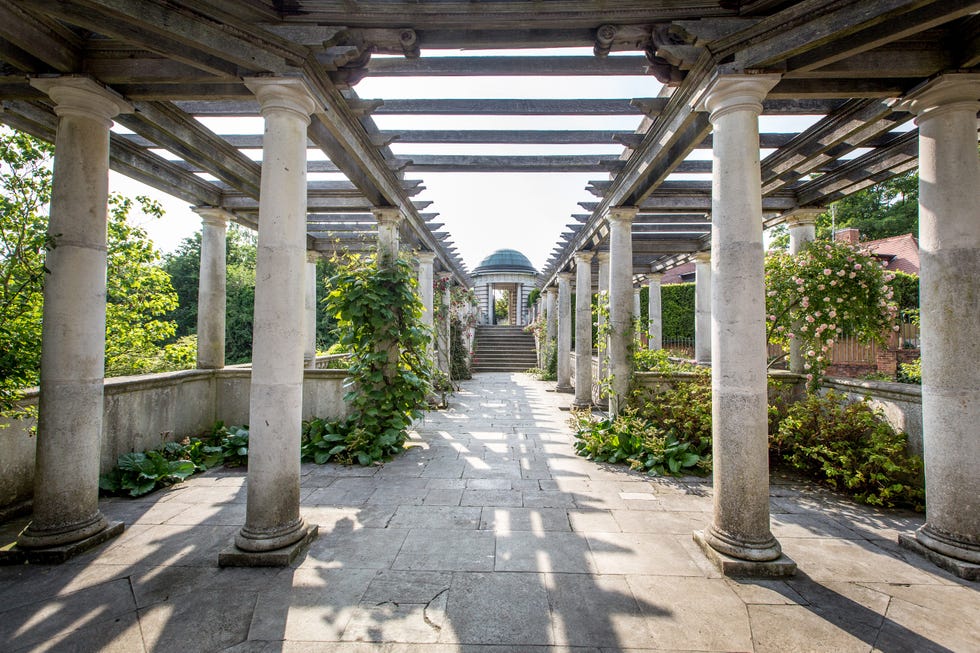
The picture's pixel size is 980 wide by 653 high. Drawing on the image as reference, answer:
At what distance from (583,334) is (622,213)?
143 inches

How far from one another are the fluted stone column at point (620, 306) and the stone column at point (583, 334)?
246 centimetres

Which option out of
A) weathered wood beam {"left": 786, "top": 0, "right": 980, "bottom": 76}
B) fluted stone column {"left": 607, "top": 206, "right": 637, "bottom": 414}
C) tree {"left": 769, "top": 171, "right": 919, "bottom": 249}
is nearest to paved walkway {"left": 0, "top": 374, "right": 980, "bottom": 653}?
fluted stone column {"left": 607, "top": 206, "right": 637, "bottom": 414}

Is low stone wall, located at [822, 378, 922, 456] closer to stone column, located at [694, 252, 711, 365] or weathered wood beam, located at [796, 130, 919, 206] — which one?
weathered wood beam, located at [796, 130, 919, 206]

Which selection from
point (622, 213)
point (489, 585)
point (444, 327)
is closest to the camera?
point (489, 585)

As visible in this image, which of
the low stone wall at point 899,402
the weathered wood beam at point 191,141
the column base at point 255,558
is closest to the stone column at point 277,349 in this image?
the column base at point 255,558

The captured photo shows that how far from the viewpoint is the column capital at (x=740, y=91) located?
3078mm

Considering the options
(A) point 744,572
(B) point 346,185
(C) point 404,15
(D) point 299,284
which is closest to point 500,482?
(A) point 744,572

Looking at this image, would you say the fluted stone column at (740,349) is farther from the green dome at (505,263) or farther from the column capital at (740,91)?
the green dome at (505,263)

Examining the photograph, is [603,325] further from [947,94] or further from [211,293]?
[211,293]

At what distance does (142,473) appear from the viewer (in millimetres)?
4383

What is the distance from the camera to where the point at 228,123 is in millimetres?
4887

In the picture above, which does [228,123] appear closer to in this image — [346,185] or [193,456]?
[346,185]

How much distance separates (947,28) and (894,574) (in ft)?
12.8

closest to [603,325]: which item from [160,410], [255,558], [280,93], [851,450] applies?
[851,450]
